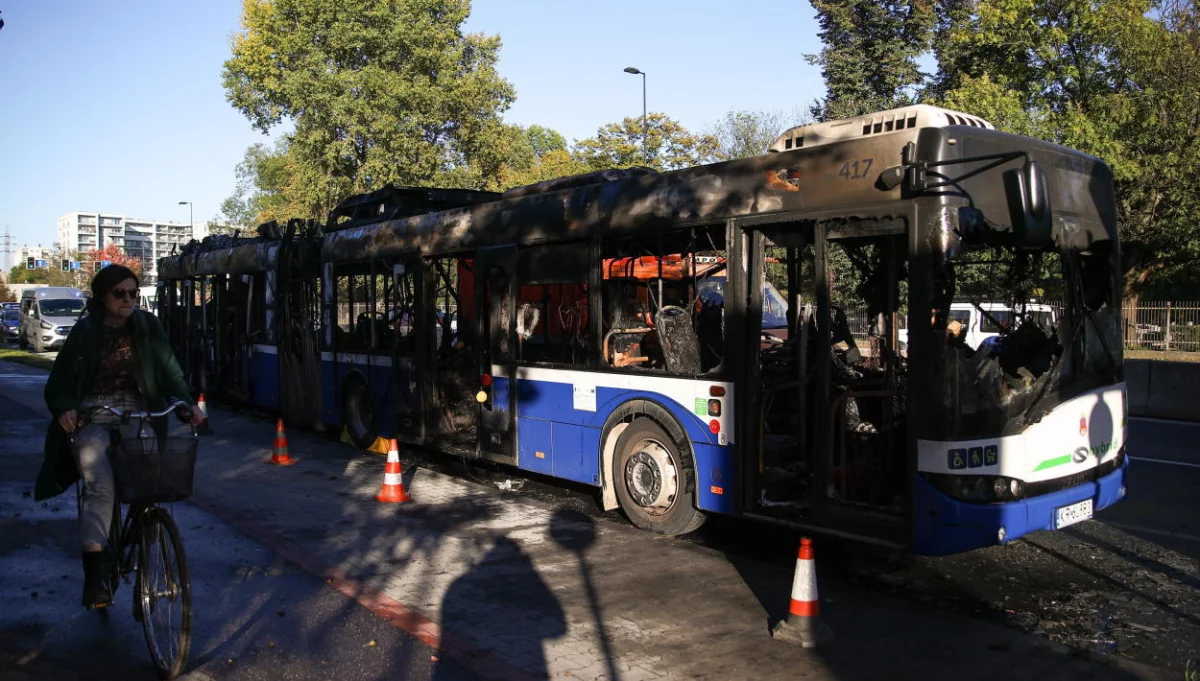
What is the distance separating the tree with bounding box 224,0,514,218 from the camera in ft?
125

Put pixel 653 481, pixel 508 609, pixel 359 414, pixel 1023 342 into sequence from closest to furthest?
pixel 508 609, pixel 1023 342, pixel 653 481, pixel 359 414

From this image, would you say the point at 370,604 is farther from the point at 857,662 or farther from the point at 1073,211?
the point at 1073,211

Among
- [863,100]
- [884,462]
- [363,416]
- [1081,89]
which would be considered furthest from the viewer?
[863,100]

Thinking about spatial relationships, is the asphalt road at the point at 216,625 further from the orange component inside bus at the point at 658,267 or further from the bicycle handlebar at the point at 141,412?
the orange component inside bus at the point at 658,267

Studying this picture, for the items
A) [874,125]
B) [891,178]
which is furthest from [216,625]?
[874,125]

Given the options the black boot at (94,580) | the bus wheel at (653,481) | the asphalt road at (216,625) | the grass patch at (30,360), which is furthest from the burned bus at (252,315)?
the grass patch at (30,360)

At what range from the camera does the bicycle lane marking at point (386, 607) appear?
5.05 meters

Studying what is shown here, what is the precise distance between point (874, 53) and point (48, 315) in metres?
33.3

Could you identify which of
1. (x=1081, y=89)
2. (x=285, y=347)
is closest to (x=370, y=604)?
(x=285, y=347)

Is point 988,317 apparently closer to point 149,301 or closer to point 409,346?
point 409,346

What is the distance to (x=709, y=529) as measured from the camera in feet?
27.6

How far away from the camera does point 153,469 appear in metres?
4.84

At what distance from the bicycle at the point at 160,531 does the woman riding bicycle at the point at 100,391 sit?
98 mm

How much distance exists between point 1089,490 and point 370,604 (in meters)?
4.81
